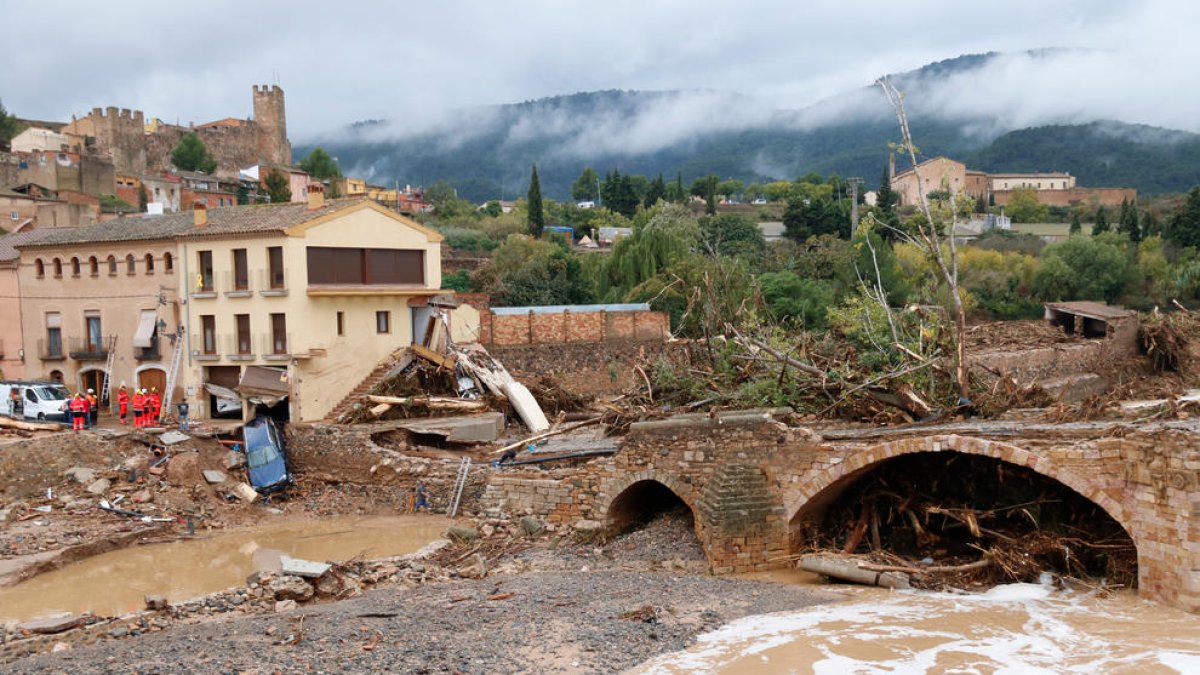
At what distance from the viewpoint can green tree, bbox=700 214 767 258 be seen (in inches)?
2104

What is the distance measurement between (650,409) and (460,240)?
37231mm

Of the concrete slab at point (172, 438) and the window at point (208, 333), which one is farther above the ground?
the window at point (208, 333)

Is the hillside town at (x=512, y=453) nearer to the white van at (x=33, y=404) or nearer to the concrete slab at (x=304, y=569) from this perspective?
the concrete slab at (x=304, y=569)

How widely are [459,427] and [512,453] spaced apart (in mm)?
3953

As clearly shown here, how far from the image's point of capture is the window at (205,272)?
91.5 feet

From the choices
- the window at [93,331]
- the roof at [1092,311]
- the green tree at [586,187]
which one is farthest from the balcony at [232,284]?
the green tree at [586,187]

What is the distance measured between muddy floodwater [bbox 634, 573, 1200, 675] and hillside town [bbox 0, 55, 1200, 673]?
10.7 inches

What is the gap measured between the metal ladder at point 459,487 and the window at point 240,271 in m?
9.18

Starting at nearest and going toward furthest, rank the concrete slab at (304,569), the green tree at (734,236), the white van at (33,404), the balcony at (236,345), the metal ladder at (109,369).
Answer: the concrete slab at (304,569) < the white van at (33,404) < the balcony at (236,345) < the metal ladder at (109,369) < the green tree at (734,236)

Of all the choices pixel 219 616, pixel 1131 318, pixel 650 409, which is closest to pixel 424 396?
pixel 650 409

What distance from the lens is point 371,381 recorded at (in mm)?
27953

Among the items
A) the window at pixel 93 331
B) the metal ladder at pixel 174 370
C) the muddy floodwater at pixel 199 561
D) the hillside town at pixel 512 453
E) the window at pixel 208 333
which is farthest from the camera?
the window at pixel 93 331

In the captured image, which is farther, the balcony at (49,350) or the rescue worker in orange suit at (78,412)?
the balcony at (49,350)

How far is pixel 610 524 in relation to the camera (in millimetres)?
18406
